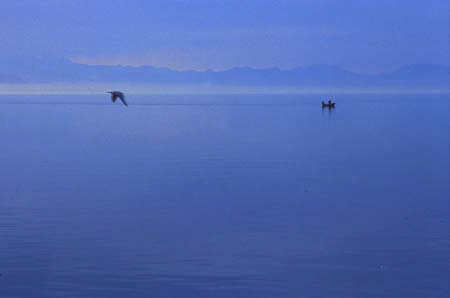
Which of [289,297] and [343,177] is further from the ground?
[343,177]

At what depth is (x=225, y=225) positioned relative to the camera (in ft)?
67.2

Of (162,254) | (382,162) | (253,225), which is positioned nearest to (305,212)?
(253,225)

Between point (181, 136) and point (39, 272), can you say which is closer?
point (39, 272)

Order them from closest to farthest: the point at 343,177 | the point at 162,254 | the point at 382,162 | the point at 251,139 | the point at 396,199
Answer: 1. the point at 162,254
2. the point at 396,199
3. the point at 343,177
4. the point at 382,162
5. the point at 251,139

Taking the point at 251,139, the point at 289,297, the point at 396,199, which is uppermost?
the point at 251,139

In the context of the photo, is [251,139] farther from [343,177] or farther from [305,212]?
[305,212]

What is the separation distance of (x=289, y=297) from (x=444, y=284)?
3.08 metres

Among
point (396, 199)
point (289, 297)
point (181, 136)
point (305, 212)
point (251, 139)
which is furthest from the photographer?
point (181, 136)

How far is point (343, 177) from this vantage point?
30.2m

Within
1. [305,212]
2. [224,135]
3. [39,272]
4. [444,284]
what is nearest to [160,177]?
[305,212]

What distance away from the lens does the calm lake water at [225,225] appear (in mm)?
15438

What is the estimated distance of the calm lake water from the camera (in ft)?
50.6

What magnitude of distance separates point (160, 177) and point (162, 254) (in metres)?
13.0

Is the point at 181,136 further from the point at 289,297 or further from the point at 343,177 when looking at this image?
the point at 289,297
